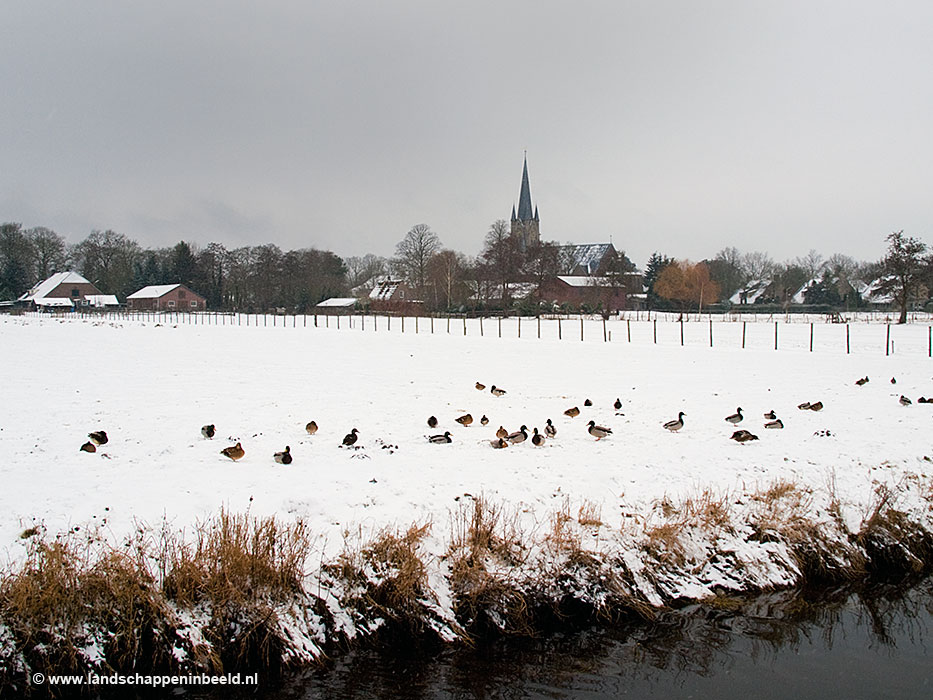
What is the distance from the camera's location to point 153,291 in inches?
3784

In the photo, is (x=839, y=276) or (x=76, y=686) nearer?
(x=76, y=686)

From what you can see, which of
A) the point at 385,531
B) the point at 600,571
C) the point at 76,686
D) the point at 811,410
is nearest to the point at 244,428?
the point at 385,531

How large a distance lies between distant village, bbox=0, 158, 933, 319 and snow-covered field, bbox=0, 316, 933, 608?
148 ft

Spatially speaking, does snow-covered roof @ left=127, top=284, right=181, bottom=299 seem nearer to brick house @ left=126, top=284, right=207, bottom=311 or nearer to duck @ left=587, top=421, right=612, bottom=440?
A: brick house @ left=126, top=284, right=207, bottom=311

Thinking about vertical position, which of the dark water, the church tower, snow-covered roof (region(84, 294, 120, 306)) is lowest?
the dark water

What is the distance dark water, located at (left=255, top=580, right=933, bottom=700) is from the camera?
20.3 feet

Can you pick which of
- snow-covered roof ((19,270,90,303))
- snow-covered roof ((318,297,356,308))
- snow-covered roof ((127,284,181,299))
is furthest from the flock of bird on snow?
snow-covered roof ((19,270,90,303))

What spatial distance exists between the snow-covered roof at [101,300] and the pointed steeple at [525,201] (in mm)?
64847

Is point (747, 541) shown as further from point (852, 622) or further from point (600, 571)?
point (600, 571)

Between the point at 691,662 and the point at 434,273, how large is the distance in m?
71.5

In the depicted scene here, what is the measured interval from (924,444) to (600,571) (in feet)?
26.2

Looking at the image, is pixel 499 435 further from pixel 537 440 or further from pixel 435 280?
pixel 435 280

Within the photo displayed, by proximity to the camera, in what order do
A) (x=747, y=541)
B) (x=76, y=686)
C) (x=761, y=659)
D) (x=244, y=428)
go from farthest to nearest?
(x=244, y=428)
(x=747, y=541)
(x=761, y=659)
(x=76, y=686)

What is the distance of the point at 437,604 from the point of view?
7141 millimetres
